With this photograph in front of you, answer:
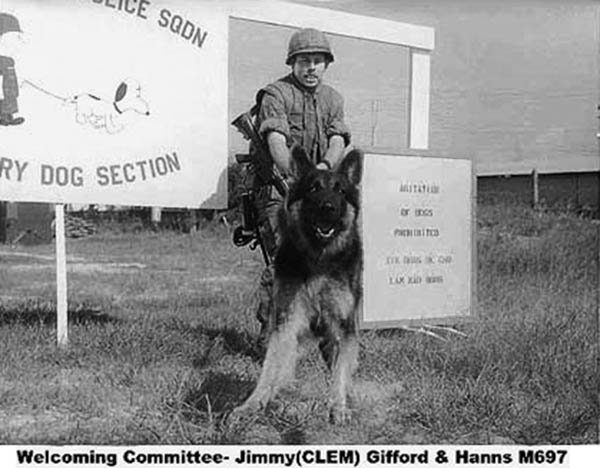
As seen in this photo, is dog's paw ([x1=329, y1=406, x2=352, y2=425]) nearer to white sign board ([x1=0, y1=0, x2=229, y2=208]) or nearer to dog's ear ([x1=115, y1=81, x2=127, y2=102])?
white sign board ([x1=0, y1=0, x2=229, y2=208])

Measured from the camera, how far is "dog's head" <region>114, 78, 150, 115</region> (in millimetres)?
2131

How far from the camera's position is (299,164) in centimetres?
193

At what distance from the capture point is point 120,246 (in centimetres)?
226

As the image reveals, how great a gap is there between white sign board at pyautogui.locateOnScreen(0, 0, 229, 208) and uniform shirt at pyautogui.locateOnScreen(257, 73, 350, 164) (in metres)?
0.21

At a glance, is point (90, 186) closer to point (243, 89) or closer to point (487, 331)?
point (243, 89)

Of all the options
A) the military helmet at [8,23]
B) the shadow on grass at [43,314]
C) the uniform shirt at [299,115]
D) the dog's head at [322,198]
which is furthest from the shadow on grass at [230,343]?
the military helmet at [8,23]

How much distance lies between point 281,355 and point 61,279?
1.97 ft

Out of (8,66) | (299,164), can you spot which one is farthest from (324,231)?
(8,66)

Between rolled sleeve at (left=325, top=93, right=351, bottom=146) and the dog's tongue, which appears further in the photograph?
rolled sleeve at (left=325, top=93, right=351, bottom=146)

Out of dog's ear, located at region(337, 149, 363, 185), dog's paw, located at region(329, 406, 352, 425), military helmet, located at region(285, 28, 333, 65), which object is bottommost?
dog's paw, located at region(329, 406, 352, 425)

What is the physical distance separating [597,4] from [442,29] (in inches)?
13.7

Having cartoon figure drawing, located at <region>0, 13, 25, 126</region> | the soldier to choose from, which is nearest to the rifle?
the soldier
